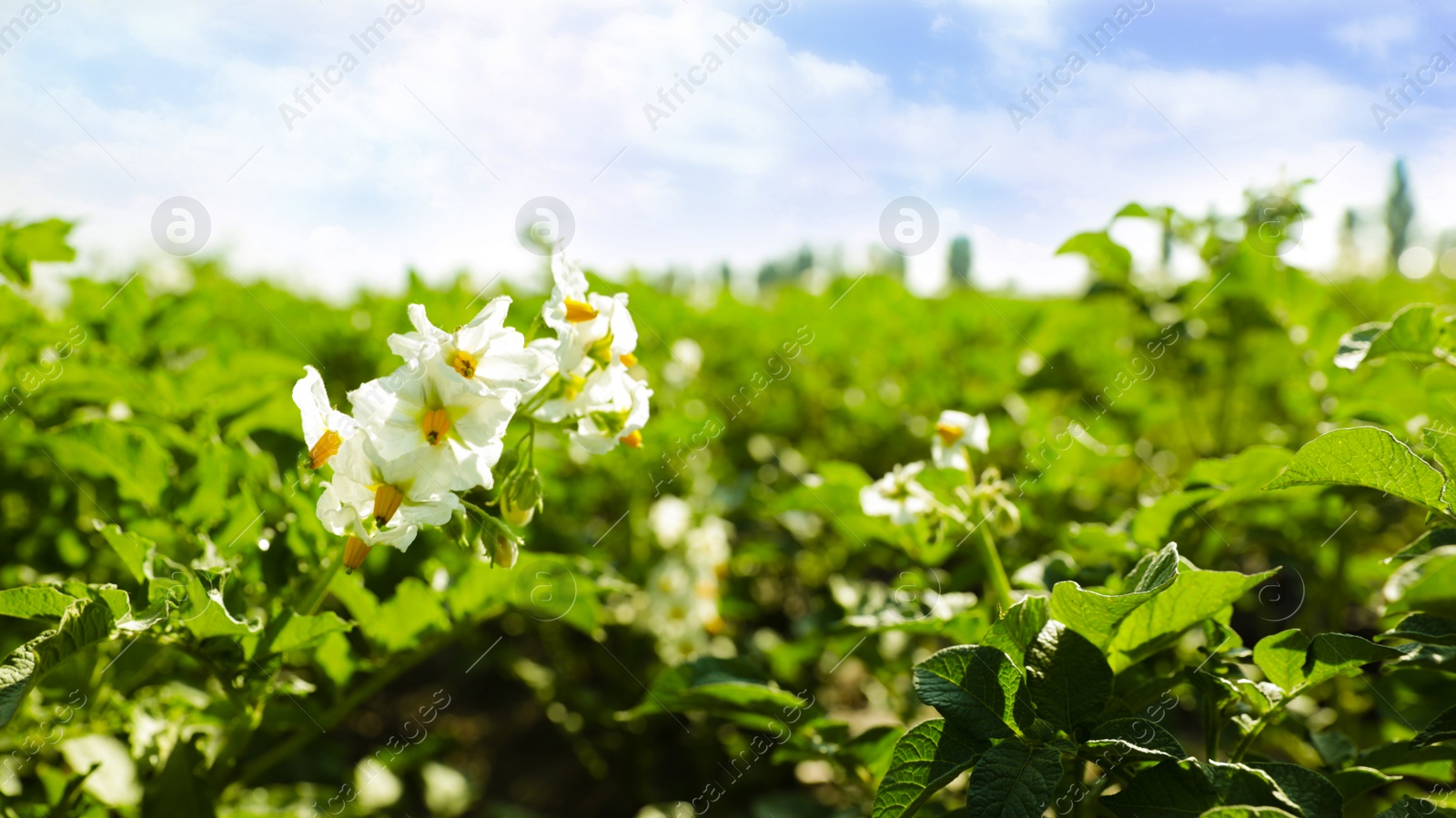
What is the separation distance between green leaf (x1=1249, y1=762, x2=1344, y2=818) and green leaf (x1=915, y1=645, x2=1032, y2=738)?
1.05 feet

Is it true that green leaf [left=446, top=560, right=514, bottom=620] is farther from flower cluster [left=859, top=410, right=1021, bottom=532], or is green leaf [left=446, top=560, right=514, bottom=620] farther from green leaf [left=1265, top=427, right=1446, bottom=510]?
green leaf [left=1265, top=427, right=1446, bottom=510]

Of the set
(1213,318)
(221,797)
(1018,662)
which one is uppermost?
(1213,318)

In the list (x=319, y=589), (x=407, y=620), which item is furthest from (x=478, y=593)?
(x=319, y=589)

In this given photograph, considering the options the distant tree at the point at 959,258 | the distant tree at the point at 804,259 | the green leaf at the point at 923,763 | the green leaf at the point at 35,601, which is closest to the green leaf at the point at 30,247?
the green leaf at the point at 35,601

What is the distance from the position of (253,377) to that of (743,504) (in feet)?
5.27

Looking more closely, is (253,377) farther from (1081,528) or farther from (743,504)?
(1081,528)

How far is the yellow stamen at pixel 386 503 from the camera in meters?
0.97

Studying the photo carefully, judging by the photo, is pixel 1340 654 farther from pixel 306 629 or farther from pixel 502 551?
pixel 306 629

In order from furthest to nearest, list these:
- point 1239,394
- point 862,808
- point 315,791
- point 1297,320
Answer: point 1239,394 → point 1297,320 → point 315,791 → point 862,808

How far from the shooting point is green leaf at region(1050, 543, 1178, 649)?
946mm

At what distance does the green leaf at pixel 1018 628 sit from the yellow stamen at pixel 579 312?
0.68 metres

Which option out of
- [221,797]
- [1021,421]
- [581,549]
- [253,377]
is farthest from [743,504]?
[221,797]

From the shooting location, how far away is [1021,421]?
7.95ft

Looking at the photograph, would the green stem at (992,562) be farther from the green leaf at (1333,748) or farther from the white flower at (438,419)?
the white flower at (438,419)
